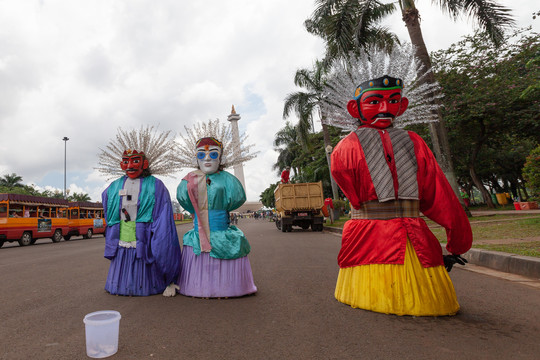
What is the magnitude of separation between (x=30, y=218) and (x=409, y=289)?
16.5 meters

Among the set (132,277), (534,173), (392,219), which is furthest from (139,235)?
(534,173)

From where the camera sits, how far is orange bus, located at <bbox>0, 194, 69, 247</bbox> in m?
13.0

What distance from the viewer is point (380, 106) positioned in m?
3.08

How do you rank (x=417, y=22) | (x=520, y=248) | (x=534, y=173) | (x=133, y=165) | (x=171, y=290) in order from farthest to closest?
(x=417, y=22) → (x=534, y=173) → (x=520, y=248) → (x=133, y=165) → (x=171, y=290)

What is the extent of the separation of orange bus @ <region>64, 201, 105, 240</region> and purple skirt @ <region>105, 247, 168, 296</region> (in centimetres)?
1632

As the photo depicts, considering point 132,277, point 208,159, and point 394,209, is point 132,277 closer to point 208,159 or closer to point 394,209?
point 208,159

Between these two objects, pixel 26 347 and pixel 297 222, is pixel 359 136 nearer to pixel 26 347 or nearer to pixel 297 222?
pixel 26 347

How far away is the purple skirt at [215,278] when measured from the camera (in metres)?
3.57

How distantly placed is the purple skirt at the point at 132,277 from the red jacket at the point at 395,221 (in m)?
2.24

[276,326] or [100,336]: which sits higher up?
[100,336]

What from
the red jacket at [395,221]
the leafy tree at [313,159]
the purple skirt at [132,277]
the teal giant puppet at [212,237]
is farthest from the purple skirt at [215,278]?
the leafy tree at [313,159]

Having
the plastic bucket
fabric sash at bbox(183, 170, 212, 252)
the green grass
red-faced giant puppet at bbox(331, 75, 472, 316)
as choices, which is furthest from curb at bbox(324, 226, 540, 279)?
the plastic bucket

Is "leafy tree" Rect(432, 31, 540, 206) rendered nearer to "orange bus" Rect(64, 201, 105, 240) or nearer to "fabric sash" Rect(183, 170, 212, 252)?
"fabric sash" Rect(183, 170, 212, 252)

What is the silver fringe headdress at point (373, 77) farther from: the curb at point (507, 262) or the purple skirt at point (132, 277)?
the purple skirt at point (132, 277)
